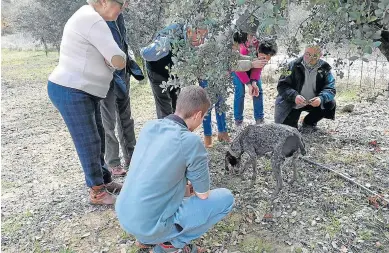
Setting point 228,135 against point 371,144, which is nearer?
point 371,144

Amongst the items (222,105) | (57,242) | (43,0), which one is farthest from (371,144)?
(43,0)

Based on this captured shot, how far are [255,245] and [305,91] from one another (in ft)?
8.55

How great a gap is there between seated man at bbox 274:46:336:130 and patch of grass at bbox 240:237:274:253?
2.23 meters

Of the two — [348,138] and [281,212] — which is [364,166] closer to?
[348,138]

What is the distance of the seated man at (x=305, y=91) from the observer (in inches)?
185

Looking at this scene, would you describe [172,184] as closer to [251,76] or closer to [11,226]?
[11,226]

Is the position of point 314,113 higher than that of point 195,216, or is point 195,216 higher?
point 195,216

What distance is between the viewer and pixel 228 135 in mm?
4996

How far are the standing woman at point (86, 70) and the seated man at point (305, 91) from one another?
2563 millimetres

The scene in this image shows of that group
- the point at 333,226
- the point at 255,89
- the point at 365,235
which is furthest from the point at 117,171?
the point at 365,235

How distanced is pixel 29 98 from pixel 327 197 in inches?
321

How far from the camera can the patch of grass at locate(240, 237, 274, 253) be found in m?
2.89

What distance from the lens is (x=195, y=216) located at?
2459 millimetres

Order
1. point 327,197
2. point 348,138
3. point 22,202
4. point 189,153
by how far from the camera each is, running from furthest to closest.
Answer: point 348,138 → point 22,202 → point 327,197 → point 189,153
